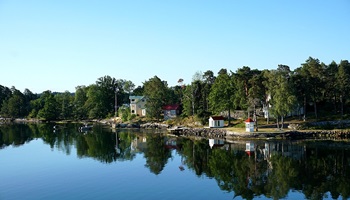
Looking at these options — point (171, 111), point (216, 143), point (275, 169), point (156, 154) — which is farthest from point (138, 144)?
point (171, 111)

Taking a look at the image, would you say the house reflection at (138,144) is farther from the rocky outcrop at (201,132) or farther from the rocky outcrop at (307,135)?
the rocky outcrop at (307,135)

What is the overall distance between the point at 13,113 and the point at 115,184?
13182cm

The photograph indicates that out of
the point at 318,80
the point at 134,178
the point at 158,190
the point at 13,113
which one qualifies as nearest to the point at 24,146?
the point at 134,178

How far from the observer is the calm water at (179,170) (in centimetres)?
3066

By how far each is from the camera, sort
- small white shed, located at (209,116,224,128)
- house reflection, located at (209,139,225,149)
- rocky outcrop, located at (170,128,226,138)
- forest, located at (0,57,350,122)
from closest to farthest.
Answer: house reflection, located at (209,139,225,149) < forest, located at (0,57,350,122) < rocky outcrop, located at (170,128,226,138) < small white shed, located at (209,116,224,128)

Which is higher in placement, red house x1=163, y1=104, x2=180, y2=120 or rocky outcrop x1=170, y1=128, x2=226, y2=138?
red house x1=163, y1=104, x2=180, y2=120

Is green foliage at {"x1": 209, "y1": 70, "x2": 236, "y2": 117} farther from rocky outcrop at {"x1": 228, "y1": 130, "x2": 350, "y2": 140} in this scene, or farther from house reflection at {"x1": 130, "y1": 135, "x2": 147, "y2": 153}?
house reflection at {"x1": 130, "y1": 135, "x2": 147, "y2": 153}

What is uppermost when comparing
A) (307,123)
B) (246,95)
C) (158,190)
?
(246,95)

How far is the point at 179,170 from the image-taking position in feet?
132

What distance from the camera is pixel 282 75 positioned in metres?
63.8

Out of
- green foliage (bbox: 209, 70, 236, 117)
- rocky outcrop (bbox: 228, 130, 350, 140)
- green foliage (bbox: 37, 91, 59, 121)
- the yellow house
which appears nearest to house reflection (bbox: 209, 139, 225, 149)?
rocky outcrop (bbox: 228, 130, 350, 140)

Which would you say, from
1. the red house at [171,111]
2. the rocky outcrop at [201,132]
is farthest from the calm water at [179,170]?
the red house at [171,111]

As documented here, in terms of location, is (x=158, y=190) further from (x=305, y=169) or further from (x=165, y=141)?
(x=165, y=141)

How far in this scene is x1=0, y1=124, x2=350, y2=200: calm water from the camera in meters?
30.7
